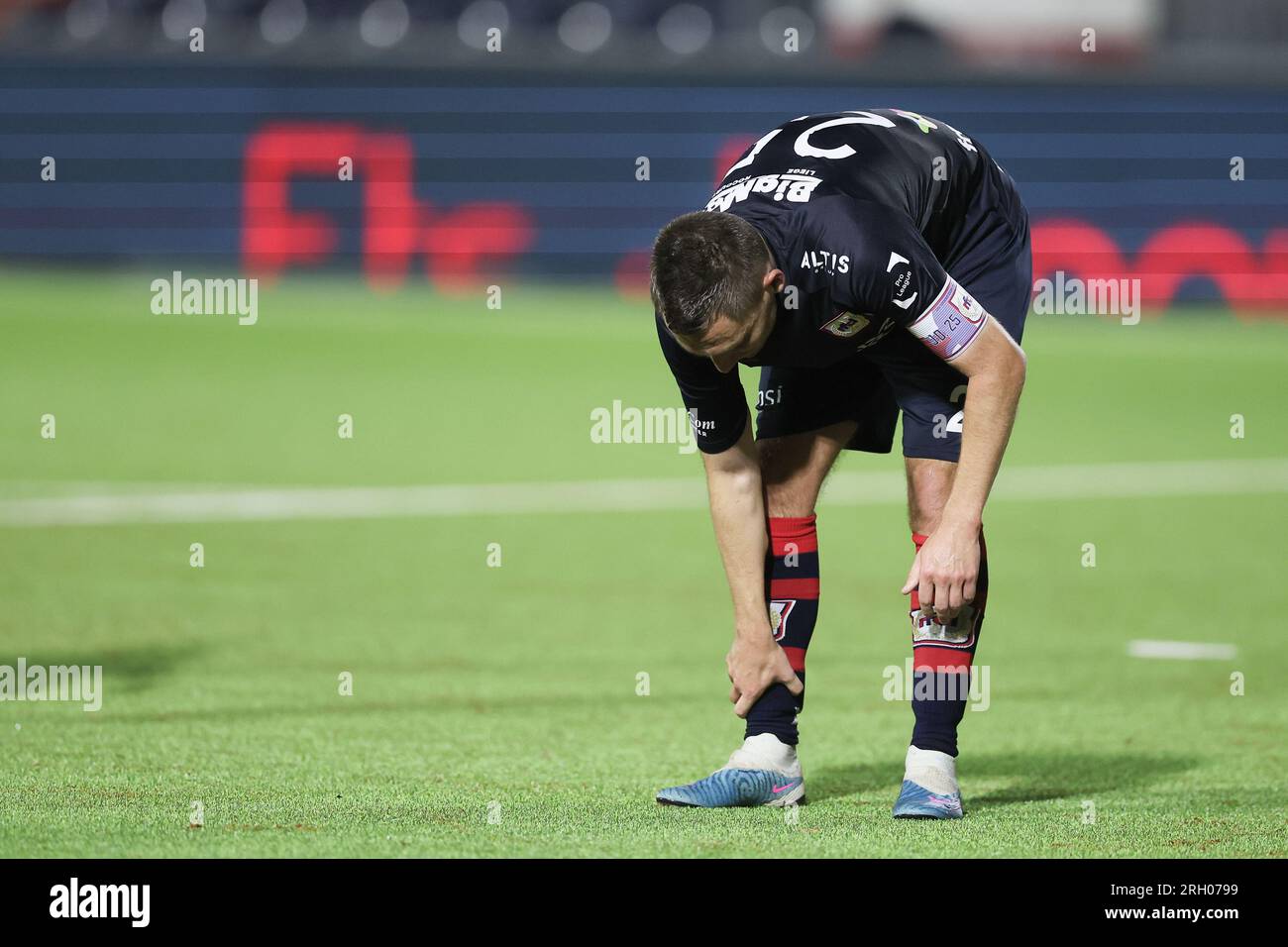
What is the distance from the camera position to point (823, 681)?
721 cm

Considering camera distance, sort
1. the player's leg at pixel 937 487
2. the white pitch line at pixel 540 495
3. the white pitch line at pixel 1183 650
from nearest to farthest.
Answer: the player's leg at pixel 937 487 → the white pitch line at pixel 1183 650 → the white pitch line at pixel 540 495

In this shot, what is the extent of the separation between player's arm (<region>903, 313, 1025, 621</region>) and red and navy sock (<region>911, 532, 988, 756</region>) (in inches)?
11.7

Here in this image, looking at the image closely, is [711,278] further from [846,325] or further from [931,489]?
[931,489]

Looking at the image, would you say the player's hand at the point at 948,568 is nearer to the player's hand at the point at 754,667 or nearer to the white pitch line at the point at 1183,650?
the player's hand at the point at 754,667

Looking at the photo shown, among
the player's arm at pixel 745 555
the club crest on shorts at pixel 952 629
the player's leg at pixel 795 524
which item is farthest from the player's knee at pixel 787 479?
the club crest on shorts at pixel 952 629

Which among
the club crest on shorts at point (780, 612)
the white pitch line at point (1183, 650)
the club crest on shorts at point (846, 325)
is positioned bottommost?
the white pitch line at point (1183, 650)

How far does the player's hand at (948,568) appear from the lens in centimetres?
470

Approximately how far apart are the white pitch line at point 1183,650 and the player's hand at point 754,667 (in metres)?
3.09

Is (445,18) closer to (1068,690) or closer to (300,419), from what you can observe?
(300,419)

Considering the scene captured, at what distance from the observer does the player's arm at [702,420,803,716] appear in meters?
5.09

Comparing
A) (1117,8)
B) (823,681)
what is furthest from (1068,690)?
(1117,8)

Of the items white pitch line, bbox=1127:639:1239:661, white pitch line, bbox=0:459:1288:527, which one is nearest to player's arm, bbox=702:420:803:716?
white pitch line, bbox=1127:639:1239:661

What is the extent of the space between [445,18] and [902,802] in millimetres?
21065

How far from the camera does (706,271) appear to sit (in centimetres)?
438
